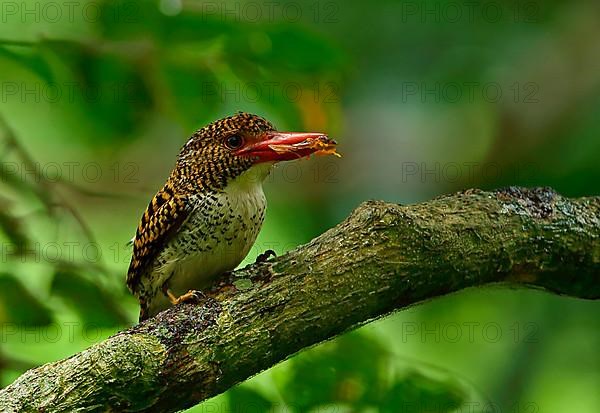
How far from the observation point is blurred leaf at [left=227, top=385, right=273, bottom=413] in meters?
2.97

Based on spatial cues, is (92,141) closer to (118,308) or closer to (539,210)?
(118,308)

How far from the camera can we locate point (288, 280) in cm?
227

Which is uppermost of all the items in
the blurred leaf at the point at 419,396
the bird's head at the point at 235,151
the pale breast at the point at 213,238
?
the bird's head at the point at 235,151

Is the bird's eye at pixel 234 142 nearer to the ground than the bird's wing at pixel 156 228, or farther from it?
farther from it

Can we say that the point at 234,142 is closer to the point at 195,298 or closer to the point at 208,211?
the point at 208,211

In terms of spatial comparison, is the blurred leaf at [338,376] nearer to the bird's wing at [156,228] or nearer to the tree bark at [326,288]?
the bird's wing at [156,228]

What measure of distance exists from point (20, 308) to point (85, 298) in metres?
0.21

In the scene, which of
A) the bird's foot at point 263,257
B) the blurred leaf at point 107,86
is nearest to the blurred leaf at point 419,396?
the bird's foot at point 263,257

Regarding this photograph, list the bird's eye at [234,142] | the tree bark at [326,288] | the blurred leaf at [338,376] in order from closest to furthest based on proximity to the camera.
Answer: the tree bark at [326,288]
the blurred leaf at [338,376]
the bird's eye at [234,142]

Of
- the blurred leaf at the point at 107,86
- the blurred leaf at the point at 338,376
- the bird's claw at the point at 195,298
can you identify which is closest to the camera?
the bird's claw at the point at 195,298

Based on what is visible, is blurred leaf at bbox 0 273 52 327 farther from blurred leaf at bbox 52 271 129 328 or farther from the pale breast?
the pale breast

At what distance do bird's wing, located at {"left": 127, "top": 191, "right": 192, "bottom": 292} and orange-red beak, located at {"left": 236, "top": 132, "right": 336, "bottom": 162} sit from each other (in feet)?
0.87

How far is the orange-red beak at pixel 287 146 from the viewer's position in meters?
2.85

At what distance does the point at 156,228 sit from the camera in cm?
317
